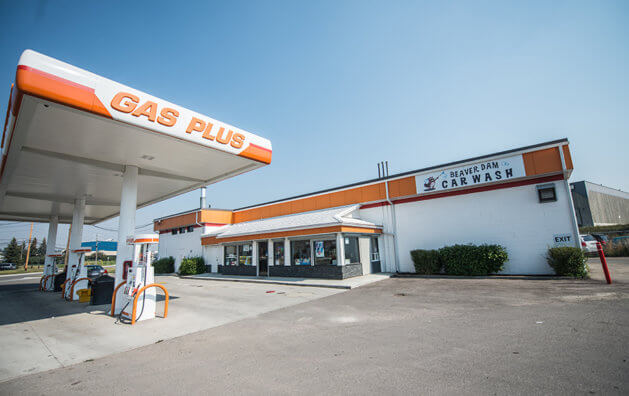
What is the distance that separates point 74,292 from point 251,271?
8.82 metres

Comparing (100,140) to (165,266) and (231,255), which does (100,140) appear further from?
(165,266)

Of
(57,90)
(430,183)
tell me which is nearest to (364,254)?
(430,183)

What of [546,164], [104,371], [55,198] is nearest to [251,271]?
[55,198]

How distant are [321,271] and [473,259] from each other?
286 inches

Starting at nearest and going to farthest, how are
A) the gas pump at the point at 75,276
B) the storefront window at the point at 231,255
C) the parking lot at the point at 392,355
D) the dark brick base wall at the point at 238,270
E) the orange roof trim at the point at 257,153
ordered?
the parking lot at the point at 392,355 → the orange roof trim at the point at 257,153 → the gas pump at the point at 75,276 → the dark brick base wall at the point at 238,270 → the storefront window at the point at 231,255

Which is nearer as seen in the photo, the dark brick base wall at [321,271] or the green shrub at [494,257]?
the green shrub at [494,257]

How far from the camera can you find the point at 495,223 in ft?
43.5

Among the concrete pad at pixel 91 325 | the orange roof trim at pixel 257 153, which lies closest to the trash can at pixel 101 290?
the concrete pad at pixel 91 325

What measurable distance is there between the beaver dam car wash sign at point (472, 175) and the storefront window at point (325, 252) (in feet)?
18.4

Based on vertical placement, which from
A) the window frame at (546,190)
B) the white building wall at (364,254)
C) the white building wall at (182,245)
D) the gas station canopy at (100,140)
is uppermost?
the gas station canopy at (100,140)

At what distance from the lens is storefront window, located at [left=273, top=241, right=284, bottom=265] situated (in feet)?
55.1

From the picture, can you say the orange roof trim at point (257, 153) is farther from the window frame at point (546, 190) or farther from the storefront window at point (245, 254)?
the window frame at point (546, 190)

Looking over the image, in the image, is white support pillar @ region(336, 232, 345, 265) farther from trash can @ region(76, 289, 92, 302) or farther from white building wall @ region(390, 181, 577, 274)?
trash can @ region(76, 289, 92, 302)

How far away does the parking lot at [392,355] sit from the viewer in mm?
3363
